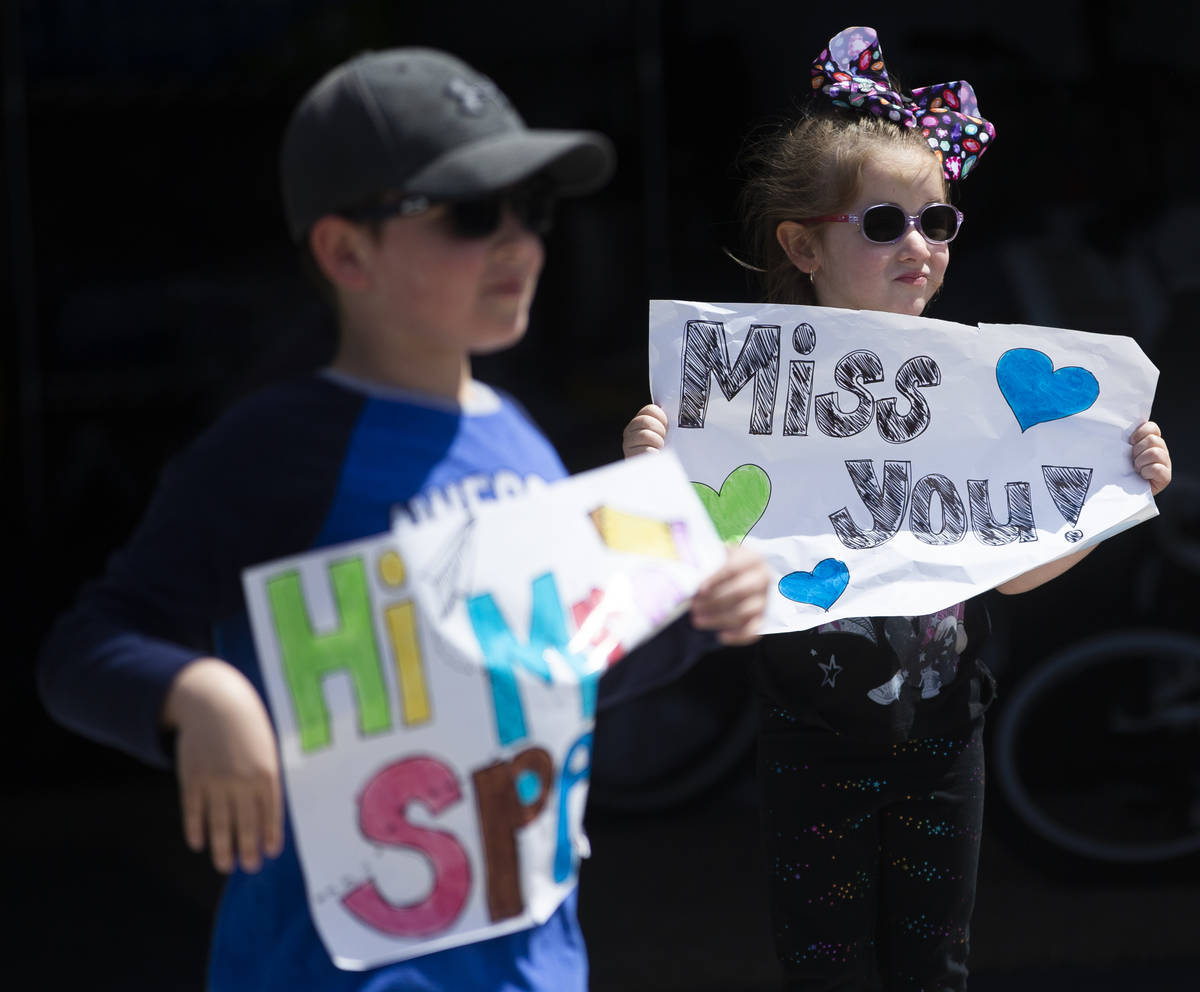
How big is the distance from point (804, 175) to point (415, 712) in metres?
1.00

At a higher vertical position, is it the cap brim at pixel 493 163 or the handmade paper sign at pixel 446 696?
the cap brim at pixel 493 163

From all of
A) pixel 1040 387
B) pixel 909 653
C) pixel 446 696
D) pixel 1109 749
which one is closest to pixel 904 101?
pixel 1040 387

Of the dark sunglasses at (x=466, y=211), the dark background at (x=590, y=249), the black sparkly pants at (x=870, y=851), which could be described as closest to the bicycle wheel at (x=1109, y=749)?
the dark background at (x=590, y=249)

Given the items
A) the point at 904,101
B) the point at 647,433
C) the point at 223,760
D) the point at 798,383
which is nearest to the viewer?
the point at 223,760

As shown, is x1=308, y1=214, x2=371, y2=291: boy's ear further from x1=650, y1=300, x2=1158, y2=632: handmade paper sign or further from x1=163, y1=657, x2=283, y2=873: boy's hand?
x1=650, y1=300, x2=1158, y2=632: handmade paper sign

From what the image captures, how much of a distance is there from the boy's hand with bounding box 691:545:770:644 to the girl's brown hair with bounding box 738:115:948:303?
677mm

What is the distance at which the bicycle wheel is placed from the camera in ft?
12.4

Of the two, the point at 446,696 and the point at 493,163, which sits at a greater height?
the point at 493,163

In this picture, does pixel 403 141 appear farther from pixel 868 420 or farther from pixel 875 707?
pixel 875 707

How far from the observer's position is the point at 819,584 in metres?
1.96

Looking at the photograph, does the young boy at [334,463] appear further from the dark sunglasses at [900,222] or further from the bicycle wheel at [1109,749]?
the bicycle wheel at [1109,749]

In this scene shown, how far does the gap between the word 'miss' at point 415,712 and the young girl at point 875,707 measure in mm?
649

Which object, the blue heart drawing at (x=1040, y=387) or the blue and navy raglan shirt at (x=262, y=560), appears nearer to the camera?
the blue and navy raglan shirt at (x=262, y=560)

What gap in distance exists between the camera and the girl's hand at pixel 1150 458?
2.05m
